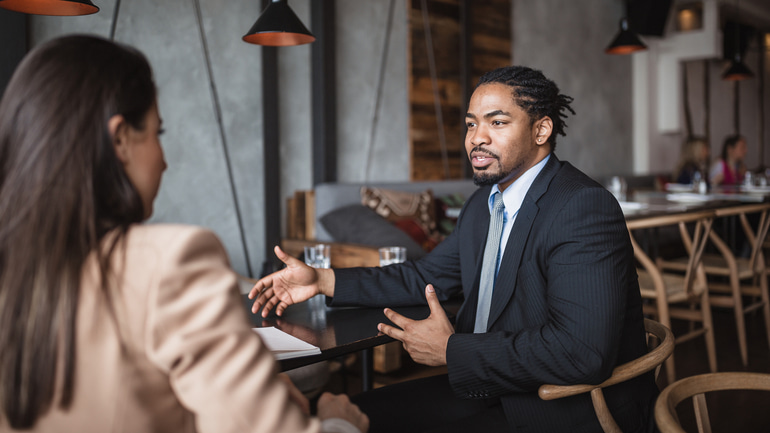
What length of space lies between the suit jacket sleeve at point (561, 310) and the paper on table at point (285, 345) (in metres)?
0.33

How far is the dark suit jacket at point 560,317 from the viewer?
1283 mm

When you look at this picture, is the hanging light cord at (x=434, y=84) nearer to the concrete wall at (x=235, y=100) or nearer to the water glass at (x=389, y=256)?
the concrete wall at (x=235, y=100)

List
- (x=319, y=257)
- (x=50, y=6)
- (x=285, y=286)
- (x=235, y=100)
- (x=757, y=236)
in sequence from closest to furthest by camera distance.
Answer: (x=285, y=286), (x=319, y=257), (x=50, y=6), (x=757, y=236), (x=235, y=100)

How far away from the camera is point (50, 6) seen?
6.88ft

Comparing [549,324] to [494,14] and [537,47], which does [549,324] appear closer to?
[494,14]

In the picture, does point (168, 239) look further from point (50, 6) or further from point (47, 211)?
point (50, 6)

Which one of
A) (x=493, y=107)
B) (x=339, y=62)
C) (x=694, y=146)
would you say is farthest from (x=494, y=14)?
(x=493, y=107)

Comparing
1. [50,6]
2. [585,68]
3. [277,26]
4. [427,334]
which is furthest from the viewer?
[585,68]

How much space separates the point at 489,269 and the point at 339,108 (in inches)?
123

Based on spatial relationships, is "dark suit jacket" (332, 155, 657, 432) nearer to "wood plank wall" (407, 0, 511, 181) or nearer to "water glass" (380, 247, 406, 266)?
"water glass" (380, 247, 406, 266)

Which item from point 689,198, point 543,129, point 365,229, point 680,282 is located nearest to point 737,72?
point 689,198

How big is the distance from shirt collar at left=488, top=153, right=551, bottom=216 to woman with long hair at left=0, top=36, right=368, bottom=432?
3.42ft

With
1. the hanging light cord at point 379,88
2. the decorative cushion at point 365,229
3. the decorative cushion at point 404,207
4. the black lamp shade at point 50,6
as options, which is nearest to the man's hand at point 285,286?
the black lamp shade at point 50,6

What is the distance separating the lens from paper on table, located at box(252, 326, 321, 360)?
1.20 m
